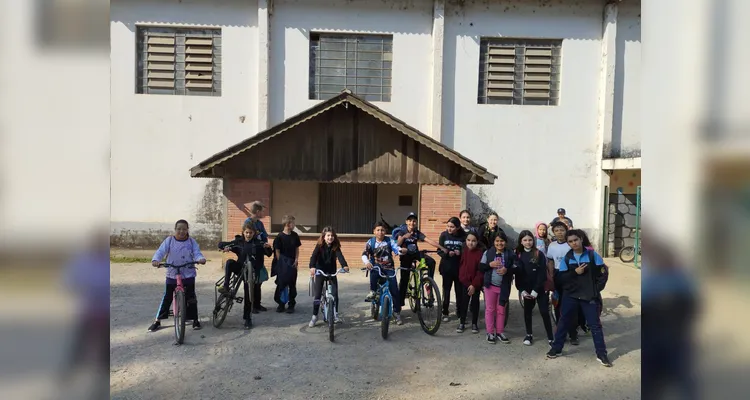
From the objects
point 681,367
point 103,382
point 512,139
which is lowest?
point 103,382

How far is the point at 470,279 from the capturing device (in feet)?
22.1

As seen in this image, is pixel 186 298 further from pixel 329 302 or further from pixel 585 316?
pixel 585 316

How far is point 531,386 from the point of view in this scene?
4.93 m

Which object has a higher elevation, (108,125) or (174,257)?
(108,125)

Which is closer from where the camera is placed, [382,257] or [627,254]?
[382,257]

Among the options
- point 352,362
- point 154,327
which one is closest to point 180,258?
point 154,327

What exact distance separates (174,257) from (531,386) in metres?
4.70

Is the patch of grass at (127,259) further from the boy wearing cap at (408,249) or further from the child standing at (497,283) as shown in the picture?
the child standing at (497,283)

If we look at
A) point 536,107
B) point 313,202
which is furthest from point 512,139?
point 313,202

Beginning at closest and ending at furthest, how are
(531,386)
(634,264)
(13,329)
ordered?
(13,329) → (531,386) → (634,264)

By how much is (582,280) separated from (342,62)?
37.0 ft

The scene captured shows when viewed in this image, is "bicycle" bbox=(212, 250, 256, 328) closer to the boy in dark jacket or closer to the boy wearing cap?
the boy wearing cap

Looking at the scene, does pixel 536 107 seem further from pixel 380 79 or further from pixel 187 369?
pixel 187 369

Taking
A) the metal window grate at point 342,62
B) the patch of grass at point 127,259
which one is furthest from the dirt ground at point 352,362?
the metal window grate at point 342,62
